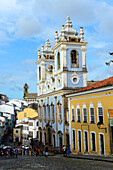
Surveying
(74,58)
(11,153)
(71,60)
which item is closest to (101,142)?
(71,60)

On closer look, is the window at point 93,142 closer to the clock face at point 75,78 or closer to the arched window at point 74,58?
the clock face at point 75,78

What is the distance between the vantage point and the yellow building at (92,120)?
22.0 meters

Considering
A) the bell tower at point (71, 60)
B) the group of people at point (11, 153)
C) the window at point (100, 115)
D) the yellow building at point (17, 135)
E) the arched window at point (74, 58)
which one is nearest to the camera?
the window at point (100, 115)

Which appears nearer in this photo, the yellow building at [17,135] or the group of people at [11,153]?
the group of people at [11,153]

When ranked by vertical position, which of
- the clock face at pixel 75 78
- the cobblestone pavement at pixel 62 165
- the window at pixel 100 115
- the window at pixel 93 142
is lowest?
the cobblestone pavement at pixel 62 165

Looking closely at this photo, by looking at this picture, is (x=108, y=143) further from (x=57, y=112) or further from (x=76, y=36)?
(x=76, y=36)

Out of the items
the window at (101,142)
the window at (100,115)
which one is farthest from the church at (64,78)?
the window at (101,142)

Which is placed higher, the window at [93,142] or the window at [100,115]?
the window at [100,115]

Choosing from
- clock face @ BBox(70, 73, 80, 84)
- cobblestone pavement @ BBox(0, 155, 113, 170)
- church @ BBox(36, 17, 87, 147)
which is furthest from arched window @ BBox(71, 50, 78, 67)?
cobblestone pavement @ BBox(0, 155, 113, 170)

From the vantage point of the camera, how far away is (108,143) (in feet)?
71.1

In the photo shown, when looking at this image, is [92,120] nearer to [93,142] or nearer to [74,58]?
[93,142]

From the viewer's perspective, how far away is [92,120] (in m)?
24.9

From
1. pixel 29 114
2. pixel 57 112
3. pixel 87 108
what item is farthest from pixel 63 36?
pixel 29 114

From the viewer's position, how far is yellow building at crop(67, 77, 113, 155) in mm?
21984
